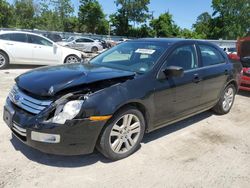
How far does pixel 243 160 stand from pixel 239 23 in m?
61.7

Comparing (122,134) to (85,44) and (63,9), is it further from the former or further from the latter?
(63,9)

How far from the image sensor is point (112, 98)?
360cm

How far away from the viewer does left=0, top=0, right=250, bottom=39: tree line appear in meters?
51.3

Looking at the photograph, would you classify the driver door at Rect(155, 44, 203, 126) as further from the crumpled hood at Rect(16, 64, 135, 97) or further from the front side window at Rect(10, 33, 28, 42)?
the front side window at Rect(10, 33, 28, 42)

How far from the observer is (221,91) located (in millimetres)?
5887

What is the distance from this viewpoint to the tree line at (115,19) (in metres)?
51.3

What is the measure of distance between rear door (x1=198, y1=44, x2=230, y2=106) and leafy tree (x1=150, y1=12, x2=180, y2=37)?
4881 centimetres

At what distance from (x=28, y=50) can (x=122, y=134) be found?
8.61 meters

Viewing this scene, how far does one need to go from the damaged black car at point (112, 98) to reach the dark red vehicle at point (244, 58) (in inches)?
126

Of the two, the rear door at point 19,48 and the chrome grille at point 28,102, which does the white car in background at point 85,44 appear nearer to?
the rear door at point 19,48

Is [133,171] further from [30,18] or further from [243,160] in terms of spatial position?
[30,18]

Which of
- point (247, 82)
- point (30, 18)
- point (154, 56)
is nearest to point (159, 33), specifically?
point (30, 18)

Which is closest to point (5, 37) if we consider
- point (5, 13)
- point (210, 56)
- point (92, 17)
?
point (210, 56)

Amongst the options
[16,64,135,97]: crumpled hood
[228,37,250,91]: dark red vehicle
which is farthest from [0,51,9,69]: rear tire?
[228,37,250,91]: dark red vehicle
